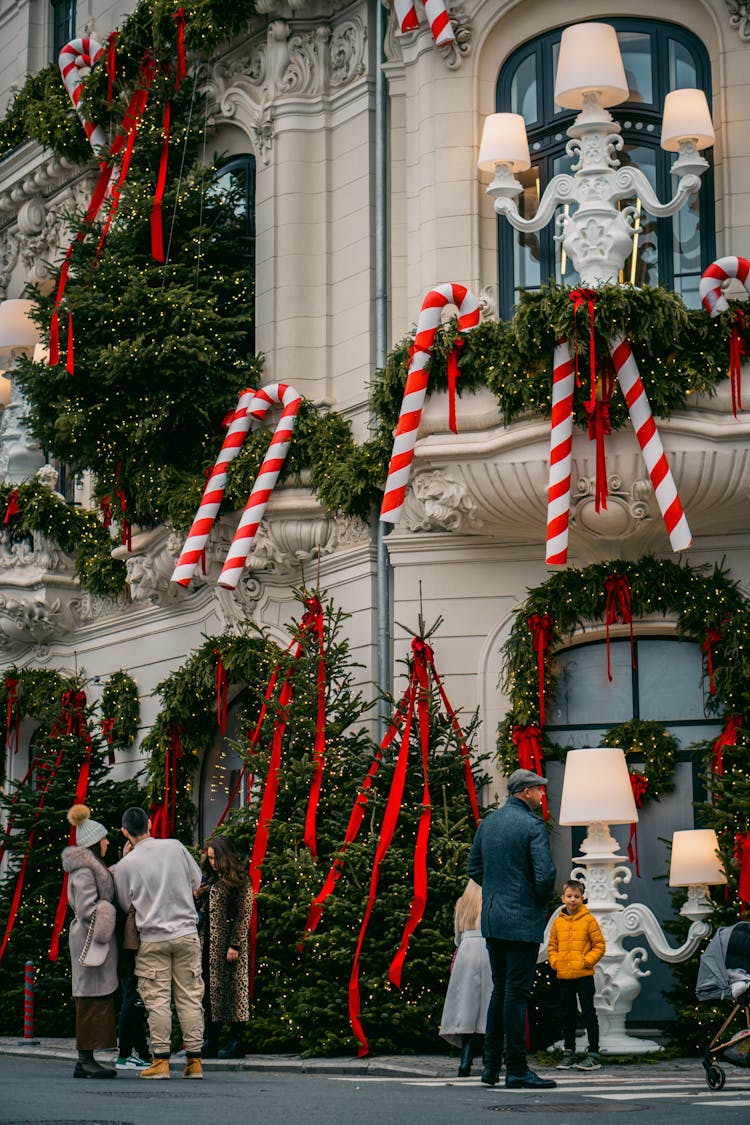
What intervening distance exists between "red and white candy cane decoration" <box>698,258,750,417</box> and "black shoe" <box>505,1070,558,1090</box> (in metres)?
7.27

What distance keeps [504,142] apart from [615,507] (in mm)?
3610

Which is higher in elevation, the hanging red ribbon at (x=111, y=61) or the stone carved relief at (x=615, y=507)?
the hanging red ribbon at (x=111, y=61)

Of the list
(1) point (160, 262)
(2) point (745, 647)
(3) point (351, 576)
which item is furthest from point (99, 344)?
(2) point (745, 647)

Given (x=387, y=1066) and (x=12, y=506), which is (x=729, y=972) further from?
(x=12, y=506)

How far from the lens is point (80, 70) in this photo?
76.9 ft

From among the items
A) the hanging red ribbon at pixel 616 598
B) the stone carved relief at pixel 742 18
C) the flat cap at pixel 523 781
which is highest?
the stone carved relief at pixel 742 18

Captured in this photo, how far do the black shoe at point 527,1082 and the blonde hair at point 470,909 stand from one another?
2402 millimetres

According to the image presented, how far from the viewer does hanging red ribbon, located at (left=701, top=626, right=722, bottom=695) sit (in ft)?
56.4

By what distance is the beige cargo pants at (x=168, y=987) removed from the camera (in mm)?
12789

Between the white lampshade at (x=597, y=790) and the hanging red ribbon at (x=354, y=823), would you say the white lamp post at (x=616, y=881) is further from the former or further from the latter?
the hanging red ribbon at (x=354, y=823)

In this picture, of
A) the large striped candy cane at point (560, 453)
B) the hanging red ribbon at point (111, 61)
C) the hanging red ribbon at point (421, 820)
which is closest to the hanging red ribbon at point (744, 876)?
the hanging red ribbon at point (421, 820)

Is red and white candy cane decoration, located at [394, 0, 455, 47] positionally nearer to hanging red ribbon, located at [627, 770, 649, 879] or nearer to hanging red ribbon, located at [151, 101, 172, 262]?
hanging red ribbon, located at [151, 101, 172, 262]

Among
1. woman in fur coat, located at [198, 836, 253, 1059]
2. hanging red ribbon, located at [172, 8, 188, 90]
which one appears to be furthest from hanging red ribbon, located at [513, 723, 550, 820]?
hanging red ribbon, located at [172, 8, 188, 90]

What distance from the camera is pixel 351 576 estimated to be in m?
19.4
